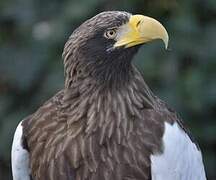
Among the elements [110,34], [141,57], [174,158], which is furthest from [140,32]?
[141,57]

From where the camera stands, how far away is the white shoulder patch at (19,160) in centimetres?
707

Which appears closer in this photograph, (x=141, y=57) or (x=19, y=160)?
(x=19, y=160)

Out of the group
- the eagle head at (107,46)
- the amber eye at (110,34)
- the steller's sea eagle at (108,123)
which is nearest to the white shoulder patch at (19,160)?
the steller's sea eagle at (108,123)

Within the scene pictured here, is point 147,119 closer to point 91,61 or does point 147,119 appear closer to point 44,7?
point 91,61

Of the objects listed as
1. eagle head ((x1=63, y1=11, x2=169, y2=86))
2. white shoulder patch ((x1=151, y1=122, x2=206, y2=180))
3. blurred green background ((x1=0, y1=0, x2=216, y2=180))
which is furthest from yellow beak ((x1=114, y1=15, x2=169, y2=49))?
blurred green background ((x1=0, y1=0, x2=216, y2=180))

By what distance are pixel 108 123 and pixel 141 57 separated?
1905mm

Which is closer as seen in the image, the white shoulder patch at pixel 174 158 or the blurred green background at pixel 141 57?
the white shoulder patch at pixel 174 158

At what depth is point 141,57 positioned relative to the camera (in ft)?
29.0

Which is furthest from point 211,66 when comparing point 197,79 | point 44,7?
point 44,7

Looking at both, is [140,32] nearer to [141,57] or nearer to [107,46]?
[107,46]

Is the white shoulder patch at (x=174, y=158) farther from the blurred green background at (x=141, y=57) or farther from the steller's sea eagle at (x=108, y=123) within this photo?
the blurred green background at (x=141, y=57)

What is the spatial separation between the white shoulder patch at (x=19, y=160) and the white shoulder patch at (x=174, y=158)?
67cm

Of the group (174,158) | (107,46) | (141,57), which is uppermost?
(107,46)

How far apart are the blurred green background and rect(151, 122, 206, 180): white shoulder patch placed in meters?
1.87
